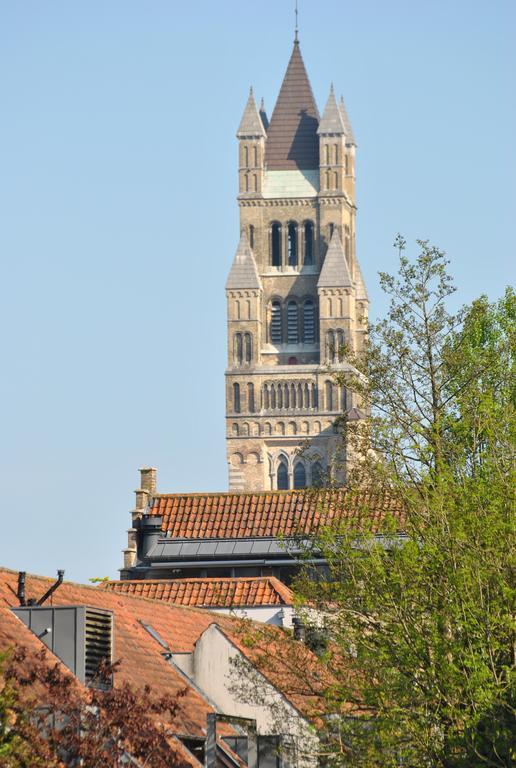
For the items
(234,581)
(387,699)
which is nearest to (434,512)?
(387,699)

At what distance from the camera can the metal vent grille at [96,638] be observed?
2389cm

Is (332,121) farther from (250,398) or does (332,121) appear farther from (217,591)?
(217,591)

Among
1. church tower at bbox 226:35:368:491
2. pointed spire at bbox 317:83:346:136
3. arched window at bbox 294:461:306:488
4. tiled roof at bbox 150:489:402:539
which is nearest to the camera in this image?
tiled roof at bbox 150:489:402:539

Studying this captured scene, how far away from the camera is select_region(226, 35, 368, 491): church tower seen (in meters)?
141

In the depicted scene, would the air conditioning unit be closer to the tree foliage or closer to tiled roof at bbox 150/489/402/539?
the tree foliage

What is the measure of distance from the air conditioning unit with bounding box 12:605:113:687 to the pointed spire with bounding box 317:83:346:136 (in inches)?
5005

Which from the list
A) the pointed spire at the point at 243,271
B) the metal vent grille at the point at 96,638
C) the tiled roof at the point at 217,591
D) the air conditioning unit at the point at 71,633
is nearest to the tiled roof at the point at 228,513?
the tiled roof at the point at 217,591

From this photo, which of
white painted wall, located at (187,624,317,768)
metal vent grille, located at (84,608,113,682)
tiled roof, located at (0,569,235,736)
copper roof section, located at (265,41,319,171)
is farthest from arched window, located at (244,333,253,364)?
metal vent grille, located at (84,608,113,682)

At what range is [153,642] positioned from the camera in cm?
2898

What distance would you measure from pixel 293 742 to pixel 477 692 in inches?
114

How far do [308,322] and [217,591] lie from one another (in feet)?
350

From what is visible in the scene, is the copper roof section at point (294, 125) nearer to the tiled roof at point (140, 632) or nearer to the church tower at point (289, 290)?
the church tower at point (289, 290)

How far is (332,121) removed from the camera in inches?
5930

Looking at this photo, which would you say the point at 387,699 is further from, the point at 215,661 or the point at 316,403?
the point at 316,403
